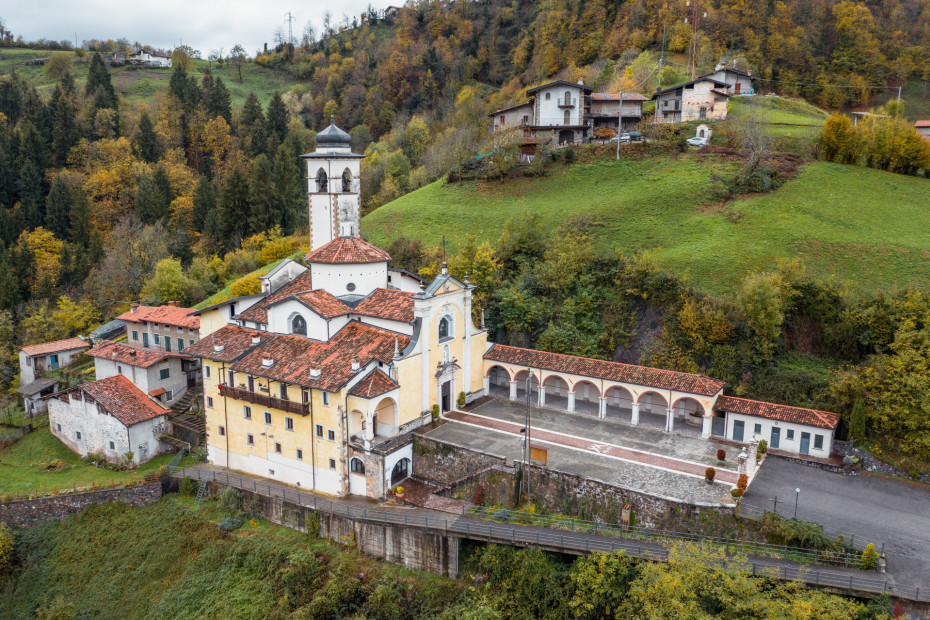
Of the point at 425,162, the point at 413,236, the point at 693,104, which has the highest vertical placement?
the point at 693,104

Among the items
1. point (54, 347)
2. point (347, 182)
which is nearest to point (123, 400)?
point (54, 347)

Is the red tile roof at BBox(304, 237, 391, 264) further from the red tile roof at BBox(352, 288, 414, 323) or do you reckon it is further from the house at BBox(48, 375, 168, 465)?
the house at BBox(48, 375, 168, 465)

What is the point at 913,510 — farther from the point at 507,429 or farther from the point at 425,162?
the point at 425,162

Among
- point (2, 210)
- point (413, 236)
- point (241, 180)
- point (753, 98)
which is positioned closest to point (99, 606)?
point (413, 236)

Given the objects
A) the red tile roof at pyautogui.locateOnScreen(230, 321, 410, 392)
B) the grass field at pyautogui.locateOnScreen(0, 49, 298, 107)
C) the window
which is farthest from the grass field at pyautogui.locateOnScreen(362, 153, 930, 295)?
the grass field at pyautogui.locateOnScreen(0, 49, 298, 107)

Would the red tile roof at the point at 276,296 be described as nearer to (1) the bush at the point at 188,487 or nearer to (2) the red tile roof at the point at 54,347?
(1) the bush at the point at 188,487

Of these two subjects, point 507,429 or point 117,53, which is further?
point 117,53
